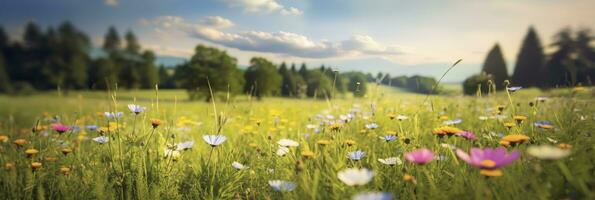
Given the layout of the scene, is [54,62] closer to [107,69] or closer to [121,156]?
[107,69]

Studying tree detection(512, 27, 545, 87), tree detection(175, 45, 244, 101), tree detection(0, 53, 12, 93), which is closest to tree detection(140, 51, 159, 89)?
tree detection(0, 53, 12, 93)

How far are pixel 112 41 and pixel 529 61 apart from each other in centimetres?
5824

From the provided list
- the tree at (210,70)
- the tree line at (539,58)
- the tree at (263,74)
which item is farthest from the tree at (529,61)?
the tree at (210,70)

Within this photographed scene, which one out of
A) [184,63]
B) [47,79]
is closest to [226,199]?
[184,63]

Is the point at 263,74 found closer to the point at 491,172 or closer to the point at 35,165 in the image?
the point at 35,165

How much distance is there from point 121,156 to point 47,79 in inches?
2145

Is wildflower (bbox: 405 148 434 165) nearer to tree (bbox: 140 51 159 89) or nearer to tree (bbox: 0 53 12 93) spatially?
tree (bbox: 0 53 12 93)

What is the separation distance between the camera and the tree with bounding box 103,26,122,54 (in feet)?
203

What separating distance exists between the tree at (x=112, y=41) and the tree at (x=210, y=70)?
2774 cm

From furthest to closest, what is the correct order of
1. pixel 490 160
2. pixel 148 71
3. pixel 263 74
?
1. pixel 148 71
2. pixel 263 74
3. pixel 490 160

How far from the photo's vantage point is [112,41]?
63.3 m

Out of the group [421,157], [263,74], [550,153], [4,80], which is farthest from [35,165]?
[4,80]

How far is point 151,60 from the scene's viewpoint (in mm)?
60406

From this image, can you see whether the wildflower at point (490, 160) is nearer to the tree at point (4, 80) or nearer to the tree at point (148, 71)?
the tree at point (4, 80)
